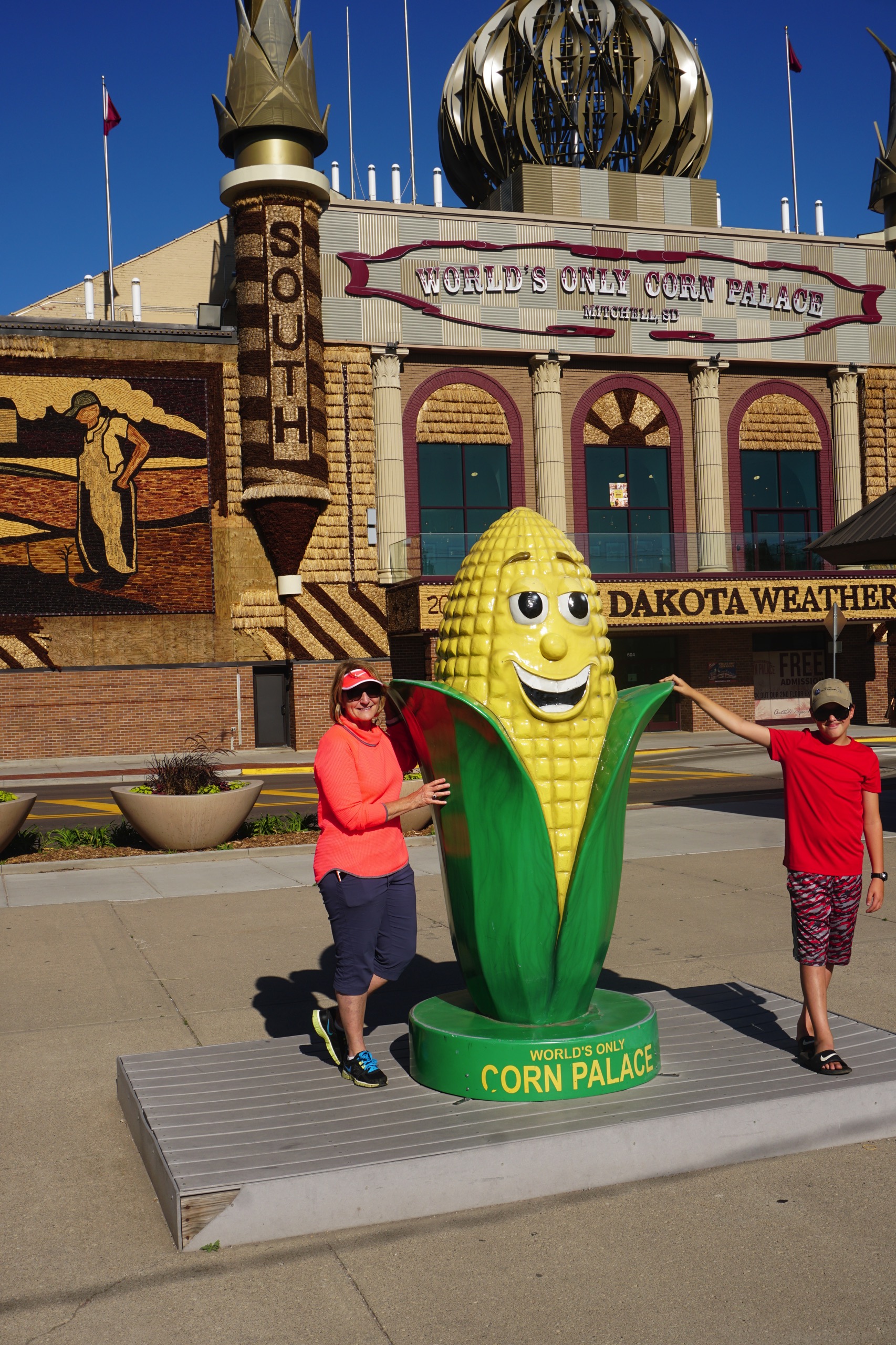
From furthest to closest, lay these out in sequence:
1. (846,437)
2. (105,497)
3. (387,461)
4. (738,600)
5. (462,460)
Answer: (846,437) < (462,460) < (738,600) < (387,461) < (105,497)

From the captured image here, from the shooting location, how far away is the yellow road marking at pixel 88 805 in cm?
1808

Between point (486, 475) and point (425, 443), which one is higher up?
point (425, 443)

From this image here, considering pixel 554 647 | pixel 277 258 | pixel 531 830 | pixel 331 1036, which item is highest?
pixel 277 258

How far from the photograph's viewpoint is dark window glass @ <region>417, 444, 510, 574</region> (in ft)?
106

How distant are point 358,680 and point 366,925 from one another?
1.05 metres

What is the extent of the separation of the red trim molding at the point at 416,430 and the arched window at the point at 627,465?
2.14 metres

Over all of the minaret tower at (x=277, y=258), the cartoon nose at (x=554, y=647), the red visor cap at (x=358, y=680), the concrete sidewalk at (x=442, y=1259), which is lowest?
the concrete sidewalk at (x=442, y=1259)

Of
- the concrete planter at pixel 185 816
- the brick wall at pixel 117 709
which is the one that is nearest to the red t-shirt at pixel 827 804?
the concrete planter at pixel 185 816

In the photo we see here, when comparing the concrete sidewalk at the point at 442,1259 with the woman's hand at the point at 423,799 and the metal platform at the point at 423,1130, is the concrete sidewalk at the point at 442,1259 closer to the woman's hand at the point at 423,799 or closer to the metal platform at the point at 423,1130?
the metal platform at the point at 423,1130

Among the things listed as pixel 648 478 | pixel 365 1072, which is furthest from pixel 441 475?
pixel 365 1072

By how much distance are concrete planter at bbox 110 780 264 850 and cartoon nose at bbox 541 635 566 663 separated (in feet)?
27.2

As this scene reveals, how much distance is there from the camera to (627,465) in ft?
112

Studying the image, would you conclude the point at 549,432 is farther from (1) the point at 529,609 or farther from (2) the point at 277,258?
(1) the point at 529,609

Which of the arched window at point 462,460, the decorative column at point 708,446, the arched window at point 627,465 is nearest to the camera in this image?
the arched window at point 462,460
